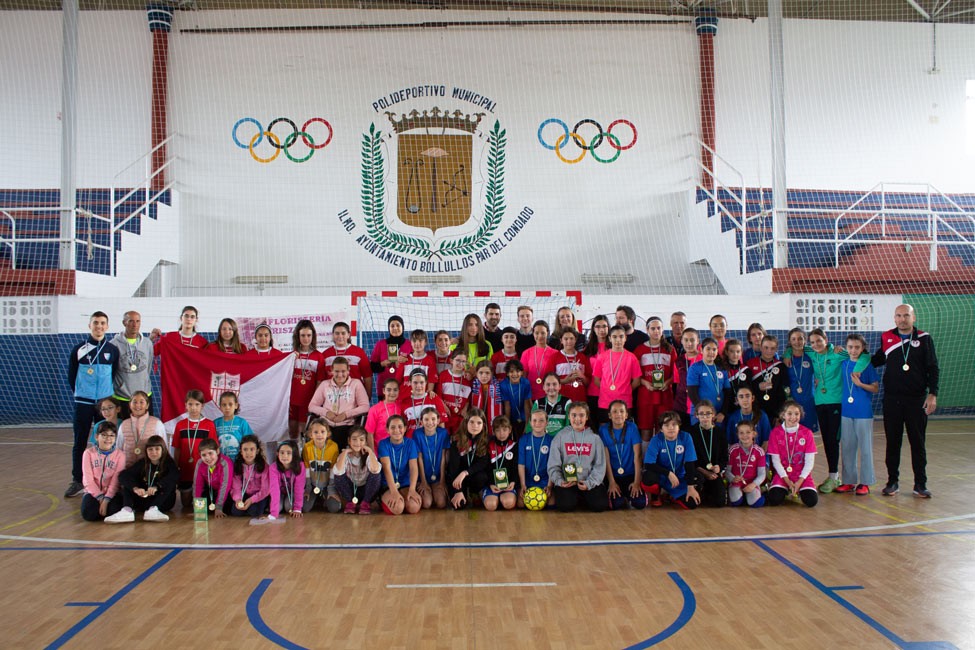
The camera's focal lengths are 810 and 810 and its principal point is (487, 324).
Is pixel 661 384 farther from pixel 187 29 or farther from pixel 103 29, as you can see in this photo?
pixel 103 29

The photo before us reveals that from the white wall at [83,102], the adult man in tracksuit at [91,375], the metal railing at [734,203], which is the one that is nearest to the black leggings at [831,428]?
the metal railing at [734,203]

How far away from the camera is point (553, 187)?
13.7 meters

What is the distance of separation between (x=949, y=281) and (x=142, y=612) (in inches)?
444

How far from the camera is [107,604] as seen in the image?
157 inches

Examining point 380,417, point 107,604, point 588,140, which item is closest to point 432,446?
point 380,417

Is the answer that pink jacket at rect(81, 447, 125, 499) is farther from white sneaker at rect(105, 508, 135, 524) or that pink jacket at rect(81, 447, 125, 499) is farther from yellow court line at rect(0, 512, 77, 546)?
yellow court line at rect(0, 512, 77, 546)

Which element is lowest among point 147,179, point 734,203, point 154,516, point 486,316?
point 154,516

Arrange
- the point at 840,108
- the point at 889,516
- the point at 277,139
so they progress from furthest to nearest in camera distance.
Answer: the point at 840,108
the point at 277,139
the point at 889,516

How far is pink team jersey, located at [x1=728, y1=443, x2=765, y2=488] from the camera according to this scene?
248 inches

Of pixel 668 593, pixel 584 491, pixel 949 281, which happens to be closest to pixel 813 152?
pixel 949 281

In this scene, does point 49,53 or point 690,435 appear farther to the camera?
point 49,53

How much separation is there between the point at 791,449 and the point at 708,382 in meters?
0.81

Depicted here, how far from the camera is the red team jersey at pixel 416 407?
21.2 ft

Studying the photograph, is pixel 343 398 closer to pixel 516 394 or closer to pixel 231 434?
pixel 231 434
